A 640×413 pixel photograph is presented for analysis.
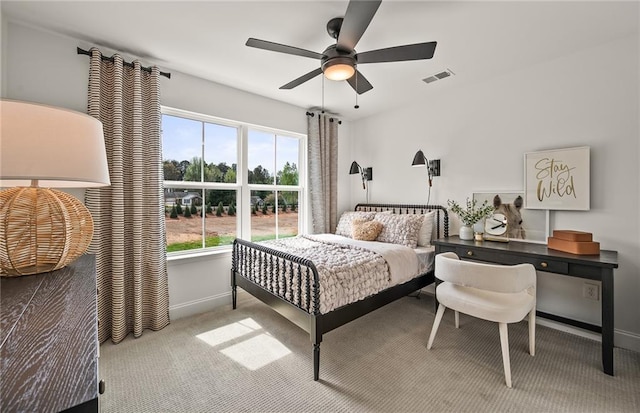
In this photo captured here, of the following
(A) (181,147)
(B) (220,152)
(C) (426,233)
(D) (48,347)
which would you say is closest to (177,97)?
(A) (181,147)

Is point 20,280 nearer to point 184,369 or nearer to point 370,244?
point 184,369

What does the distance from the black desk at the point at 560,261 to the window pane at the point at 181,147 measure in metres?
2.81

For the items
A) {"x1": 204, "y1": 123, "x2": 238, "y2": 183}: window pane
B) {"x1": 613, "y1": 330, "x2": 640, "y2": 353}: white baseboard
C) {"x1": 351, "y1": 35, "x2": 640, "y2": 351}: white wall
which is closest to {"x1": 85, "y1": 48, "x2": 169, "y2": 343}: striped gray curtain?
{"x1": 204, "y1": 123, "x2": 238, "y2": 183}: window pane

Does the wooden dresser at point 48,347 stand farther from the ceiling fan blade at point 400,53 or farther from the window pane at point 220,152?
the window pane at point 220,152

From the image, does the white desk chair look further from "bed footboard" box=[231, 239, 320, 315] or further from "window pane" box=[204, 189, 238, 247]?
"window pane" box=[204, 189, 238, 247]

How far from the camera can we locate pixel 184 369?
1988 millimetres

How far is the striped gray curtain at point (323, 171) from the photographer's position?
392 centimetres

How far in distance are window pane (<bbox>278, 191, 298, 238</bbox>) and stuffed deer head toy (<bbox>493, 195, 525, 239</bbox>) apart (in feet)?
8.29

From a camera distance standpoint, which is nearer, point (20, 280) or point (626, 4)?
point (20, 280)

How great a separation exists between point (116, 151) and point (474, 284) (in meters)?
3.00

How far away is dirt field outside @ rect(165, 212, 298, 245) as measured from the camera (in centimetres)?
296

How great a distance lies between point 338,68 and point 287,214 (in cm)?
232

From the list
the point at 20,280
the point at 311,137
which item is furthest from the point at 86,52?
the point at 311,137

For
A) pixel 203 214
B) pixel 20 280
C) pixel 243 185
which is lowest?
pixel 20 280
